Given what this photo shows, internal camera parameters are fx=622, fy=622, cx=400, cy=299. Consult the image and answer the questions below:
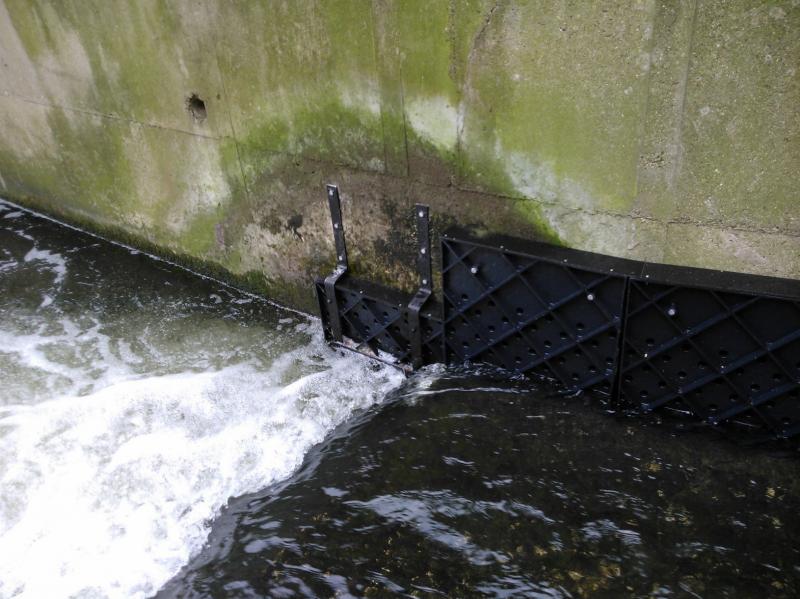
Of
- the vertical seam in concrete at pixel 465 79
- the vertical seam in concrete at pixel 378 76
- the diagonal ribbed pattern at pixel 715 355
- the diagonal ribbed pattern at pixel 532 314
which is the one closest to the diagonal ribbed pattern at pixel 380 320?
the diagonal ribbed pattern at pixel 532 314

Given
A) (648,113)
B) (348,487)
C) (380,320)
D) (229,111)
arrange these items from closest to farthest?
(648,113) < (348,487) < (380,320) < (229,111)

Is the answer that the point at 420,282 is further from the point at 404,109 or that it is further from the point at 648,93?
the point at 648,93

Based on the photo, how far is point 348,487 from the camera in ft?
16.2

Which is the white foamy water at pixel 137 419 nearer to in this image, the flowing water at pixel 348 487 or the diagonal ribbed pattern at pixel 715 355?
the flowing water at pixel 348 487

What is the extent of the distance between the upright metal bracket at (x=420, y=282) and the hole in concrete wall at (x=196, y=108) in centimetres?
299

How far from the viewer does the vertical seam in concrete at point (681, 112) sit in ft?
13.7

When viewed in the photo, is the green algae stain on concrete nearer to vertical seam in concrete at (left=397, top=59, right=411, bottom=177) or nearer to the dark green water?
vertical seam in concrete at (left=397, top=59, right=411, bottom=177)

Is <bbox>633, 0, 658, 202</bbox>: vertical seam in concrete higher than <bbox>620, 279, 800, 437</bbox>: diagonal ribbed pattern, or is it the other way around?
<bbox>633, 0, 658, 202</bbox>: vertical seam in concrete

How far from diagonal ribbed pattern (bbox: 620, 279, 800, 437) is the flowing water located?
278mm

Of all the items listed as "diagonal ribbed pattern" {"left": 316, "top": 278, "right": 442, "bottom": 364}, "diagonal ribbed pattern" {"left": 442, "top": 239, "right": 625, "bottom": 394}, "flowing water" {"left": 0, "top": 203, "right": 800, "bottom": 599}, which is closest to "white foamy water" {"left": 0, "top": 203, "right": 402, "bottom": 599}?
"flowing water" {"left": 0, "top": 203, "right": 800, "bottom": 599}

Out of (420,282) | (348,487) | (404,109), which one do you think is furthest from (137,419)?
(404,109)

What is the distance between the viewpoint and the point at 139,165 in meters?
8.27

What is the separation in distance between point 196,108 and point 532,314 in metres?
4.57

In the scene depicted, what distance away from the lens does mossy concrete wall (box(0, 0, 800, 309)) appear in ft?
14.3
